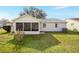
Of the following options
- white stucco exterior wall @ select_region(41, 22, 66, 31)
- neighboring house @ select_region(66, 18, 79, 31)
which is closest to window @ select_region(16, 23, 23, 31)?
white stucco exterior wall @ select_region(41, 22, 66, 31)

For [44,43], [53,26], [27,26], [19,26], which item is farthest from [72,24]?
[19,26]

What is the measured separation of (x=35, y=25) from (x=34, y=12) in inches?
11.1

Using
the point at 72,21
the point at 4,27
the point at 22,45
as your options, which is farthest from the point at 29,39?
the point at 72,21

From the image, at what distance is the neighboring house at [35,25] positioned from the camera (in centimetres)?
561

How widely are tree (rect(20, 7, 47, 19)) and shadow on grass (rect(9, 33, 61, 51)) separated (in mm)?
416

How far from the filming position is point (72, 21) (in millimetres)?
5652

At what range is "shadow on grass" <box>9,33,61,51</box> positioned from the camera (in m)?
5.62

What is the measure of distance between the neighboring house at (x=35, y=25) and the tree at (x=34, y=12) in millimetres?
76

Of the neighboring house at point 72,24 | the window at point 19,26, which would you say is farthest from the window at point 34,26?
the neighboring house at point 72,24

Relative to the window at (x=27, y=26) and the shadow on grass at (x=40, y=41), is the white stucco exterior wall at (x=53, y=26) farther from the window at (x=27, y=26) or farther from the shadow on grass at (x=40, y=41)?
the window at (x=27, y=26)

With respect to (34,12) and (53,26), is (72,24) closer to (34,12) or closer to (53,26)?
(53,26)

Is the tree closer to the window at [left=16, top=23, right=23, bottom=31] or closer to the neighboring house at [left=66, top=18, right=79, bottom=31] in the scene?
the window at [left=16, top=23, right=23, bottom=31]

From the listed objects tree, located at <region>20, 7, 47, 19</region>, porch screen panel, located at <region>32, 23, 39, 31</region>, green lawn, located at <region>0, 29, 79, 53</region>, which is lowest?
green lawn, located at <region>0, 29, 79, 53</region>
